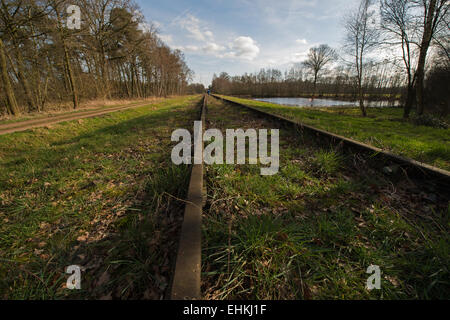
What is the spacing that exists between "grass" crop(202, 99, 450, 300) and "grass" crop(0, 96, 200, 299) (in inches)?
19.0

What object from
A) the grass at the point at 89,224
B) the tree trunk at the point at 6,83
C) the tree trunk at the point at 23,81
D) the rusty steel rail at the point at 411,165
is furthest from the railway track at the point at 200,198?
the tree trunk at the point at 23,81

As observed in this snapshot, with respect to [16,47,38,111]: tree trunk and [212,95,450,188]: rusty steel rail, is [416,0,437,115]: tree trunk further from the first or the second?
[16,47,38,111]: tree trunk

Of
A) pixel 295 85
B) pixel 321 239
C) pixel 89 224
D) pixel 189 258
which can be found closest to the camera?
pixel 189 258

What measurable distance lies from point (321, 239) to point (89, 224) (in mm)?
2449

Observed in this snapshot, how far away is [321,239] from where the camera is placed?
1.57 metres

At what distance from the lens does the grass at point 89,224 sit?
4.33 ft

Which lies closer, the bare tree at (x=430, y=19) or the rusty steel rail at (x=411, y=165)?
the rusty steel rail at (x=411, y=165)

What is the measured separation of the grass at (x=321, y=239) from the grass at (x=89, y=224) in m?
0.48

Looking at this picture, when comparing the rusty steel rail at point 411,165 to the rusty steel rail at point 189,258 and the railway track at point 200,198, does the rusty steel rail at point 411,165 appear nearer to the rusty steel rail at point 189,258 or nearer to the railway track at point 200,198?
the railway track at point 200,198

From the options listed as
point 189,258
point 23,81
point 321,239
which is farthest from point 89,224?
point 23,81

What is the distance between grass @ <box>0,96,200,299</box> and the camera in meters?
1.32

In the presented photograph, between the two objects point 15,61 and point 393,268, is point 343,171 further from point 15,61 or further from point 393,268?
point 15,61

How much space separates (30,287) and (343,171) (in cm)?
397

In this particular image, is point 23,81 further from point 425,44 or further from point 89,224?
point 425,44
